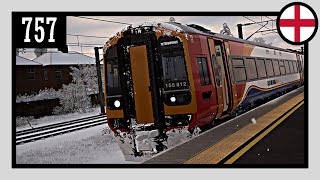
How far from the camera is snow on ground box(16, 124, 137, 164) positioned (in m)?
6.99

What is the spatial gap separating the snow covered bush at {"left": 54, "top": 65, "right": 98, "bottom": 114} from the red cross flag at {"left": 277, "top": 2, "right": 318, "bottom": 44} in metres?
3.63

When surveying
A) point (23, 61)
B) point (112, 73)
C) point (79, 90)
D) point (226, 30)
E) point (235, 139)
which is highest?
point (226, 30)

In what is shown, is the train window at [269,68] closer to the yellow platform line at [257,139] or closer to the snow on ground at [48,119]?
the yellow platform line at [257,139]

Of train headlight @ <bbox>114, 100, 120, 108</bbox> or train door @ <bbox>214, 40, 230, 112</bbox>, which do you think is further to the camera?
train door @ <bbox>214, 40, 230, 112</bbox>

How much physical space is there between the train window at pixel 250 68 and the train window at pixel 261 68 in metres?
0.17

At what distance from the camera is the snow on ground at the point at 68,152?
22.9 feet

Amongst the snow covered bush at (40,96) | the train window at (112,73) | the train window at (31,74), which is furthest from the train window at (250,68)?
the train window at (31,74)

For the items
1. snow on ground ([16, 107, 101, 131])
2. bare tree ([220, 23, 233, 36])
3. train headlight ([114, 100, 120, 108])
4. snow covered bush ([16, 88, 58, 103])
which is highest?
bare tree ([220, 23, 233, 36])

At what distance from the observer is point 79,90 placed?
729cm

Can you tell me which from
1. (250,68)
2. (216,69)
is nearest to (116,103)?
(216,69)

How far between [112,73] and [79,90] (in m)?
0.78

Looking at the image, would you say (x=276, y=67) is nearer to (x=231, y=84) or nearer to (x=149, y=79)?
(x=231, y=84)

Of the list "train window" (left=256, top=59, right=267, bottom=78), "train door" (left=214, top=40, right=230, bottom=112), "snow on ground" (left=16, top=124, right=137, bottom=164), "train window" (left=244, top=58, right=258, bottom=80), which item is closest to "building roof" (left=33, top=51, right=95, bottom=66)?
"snow on ground" (left=16, top=124, right=137, bottom=164)

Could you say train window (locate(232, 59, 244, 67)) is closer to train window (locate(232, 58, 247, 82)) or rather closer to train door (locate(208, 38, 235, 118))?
train window (locate(232, 58, 247, 82))
